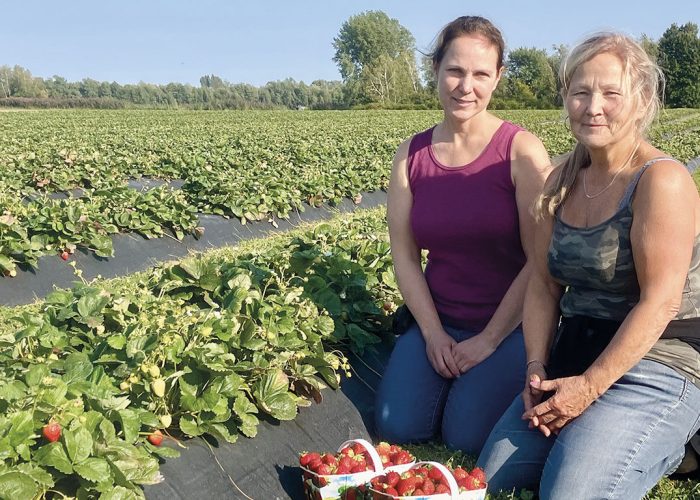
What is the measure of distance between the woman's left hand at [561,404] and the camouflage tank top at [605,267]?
0.98ft

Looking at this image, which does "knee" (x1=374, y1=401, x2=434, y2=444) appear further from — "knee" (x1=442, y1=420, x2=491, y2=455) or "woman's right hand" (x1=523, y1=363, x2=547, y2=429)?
"woman's right hand" (x1=523, y1=363, x2=547, y2=429)

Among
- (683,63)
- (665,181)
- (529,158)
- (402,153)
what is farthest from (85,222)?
(683,63)

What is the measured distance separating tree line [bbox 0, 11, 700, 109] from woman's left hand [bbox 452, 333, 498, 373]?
76.3 feet

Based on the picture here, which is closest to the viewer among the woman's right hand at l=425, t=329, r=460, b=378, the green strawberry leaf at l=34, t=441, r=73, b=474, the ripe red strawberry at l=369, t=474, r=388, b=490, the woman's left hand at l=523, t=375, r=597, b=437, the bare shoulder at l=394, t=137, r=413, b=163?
the green strawberry leaf at l=34, t=441, r=73, b=474

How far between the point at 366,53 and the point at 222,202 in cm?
9591

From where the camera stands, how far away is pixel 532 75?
70.4 m

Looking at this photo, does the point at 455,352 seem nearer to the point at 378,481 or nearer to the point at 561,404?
the point at 561,404

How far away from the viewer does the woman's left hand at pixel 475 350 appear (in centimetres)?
319

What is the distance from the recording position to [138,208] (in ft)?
25.0

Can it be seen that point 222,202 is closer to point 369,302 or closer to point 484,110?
point 369,302

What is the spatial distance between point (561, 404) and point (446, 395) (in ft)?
2.80

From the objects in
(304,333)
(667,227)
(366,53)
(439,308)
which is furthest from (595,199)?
(366,53)

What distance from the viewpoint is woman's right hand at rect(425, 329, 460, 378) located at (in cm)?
323

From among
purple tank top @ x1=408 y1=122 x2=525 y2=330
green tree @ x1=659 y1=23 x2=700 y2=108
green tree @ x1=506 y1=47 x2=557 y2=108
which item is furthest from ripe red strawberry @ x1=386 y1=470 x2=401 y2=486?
green tree @ x1=659 y1=23 x2=700 y2=108
